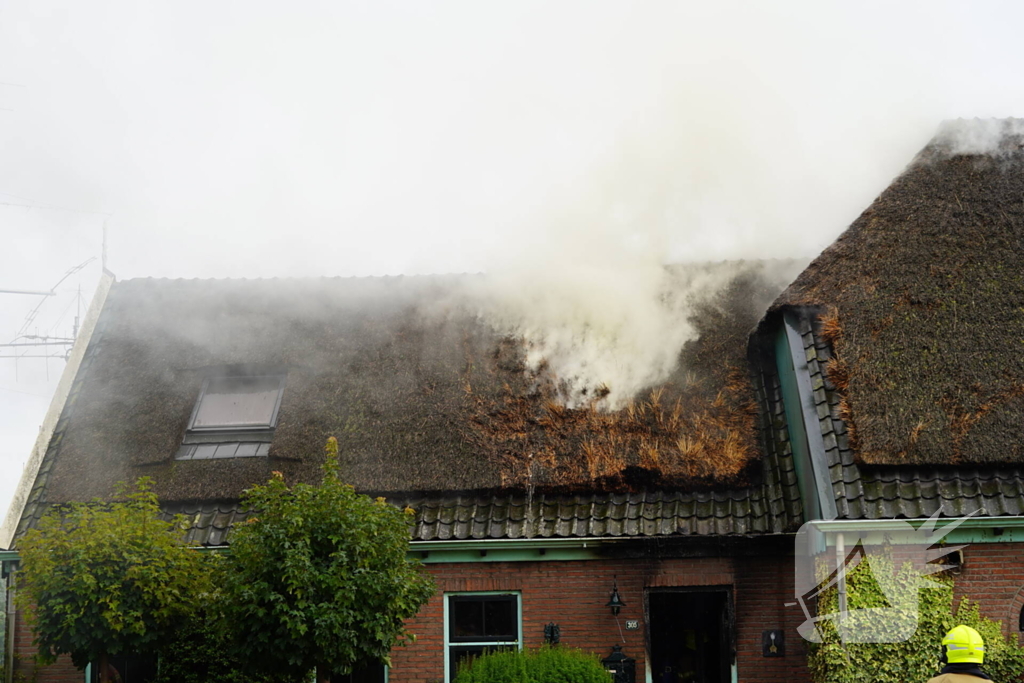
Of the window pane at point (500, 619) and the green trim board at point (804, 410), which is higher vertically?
the green trim board at point (804, 410)

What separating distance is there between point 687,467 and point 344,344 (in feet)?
18.6

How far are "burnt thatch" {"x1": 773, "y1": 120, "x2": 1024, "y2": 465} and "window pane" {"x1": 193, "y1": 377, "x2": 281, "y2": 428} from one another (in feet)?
23.7

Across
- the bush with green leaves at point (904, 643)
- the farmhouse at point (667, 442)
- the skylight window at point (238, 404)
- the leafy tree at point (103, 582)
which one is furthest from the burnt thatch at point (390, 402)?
the bush with green leaves at point (904, 643)

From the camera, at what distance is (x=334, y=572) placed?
9.71 metres

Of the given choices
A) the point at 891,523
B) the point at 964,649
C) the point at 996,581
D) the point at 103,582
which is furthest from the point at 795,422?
the point at 103,582

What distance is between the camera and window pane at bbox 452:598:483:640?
40.6ft

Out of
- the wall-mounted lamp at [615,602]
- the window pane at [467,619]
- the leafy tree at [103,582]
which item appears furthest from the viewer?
the window pane at [467,619]

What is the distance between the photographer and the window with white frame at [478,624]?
12.3 meters

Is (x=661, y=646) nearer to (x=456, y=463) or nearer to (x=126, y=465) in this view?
(x=456, y=463)

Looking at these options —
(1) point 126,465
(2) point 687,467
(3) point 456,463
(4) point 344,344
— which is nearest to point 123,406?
(1) point 126,465

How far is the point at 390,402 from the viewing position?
13.9 meters

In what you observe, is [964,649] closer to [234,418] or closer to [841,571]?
[841,571]

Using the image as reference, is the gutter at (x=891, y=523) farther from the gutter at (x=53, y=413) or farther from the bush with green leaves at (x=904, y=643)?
the gutter at (x=53, y=413)

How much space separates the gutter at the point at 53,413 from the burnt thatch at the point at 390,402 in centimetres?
22
